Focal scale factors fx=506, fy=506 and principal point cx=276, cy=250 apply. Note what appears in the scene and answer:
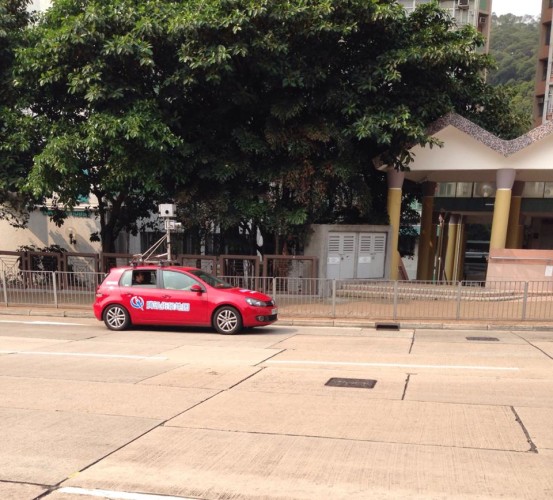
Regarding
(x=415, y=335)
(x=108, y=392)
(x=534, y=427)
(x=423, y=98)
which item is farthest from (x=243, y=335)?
(x=423, y=98)

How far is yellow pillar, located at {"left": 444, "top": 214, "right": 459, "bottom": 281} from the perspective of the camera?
29.0 m

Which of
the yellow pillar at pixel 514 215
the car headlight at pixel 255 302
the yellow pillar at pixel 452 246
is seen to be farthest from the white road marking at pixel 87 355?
the yellow pillar at pixel 452 246

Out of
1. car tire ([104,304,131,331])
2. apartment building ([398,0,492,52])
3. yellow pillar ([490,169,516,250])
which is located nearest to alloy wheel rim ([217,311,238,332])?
car tire ([104,304,131,331])

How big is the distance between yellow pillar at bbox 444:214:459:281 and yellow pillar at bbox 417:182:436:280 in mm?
4468

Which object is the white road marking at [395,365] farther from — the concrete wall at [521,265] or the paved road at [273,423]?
the concrete wall at [521,265]

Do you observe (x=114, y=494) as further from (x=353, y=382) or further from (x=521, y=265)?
(x=521, y=265)

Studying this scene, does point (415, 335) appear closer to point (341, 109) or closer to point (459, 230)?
A: point (341, 109)

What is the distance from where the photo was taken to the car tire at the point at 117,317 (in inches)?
466

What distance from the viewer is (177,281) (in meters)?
11.5

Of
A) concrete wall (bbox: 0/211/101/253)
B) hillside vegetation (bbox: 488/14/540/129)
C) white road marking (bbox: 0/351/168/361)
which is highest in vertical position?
hillside vegetation (bbox: 488/14/540/129)

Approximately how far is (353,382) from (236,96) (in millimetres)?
10833

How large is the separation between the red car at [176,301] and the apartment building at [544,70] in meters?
39.3

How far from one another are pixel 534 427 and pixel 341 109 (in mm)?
12318

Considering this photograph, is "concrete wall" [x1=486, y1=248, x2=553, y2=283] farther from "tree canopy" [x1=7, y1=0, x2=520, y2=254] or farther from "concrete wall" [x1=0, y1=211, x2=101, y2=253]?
"concrete wall" [x1=0, y1=211, x2=101, y2=253]
